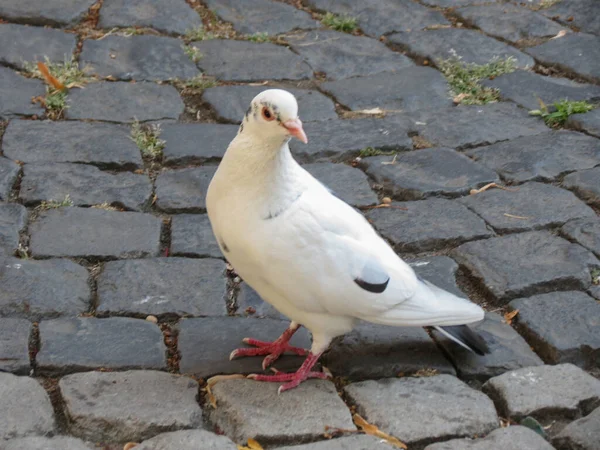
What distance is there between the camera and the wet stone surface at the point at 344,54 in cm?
488

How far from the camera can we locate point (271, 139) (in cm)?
268

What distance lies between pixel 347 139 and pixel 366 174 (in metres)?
0.28

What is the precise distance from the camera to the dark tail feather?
3.01 m

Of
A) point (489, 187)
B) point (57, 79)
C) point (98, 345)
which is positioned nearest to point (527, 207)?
point (489, 187)

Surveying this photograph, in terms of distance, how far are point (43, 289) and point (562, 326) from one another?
1780 millimetres

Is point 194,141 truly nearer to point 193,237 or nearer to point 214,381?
point 193,237

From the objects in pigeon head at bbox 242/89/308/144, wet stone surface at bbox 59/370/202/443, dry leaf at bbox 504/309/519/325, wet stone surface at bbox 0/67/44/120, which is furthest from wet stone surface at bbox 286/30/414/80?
wet stone surface at bbox 59/370/202/443

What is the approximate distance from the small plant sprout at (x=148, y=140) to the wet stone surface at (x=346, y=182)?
659 mm

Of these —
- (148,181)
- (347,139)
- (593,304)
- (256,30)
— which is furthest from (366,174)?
(256,30)

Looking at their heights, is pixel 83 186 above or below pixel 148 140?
below

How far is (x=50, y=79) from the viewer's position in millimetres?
4422

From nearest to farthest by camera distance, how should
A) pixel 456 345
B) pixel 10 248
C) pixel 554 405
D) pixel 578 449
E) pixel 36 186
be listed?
pixel 578 449 < pixel 554 405 < pixel 456 345 < pixel 10 248 < pixel 36 186

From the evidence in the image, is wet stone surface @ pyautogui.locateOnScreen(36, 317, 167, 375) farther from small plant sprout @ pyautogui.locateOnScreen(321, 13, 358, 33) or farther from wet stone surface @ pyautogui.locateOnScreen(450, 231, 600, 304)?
small plant sprout @ pyautogui.locateOnScreen(321, 13, 358, 33)

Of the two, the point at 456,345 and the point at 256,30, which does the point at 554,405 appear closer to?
the point at 456,345
